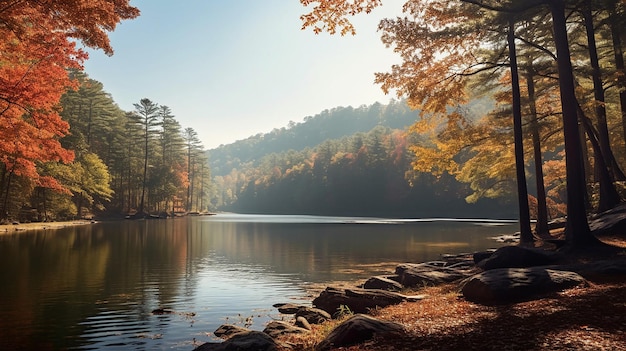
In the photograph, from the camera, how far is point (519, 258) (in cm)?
1151

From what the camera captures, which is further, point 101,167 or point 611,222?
point 101,167

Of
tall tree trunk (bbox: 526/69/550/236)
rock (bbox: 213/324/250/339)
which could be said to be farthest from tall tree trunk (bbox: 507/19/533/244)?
rock (bbox: 213/324/250/339)

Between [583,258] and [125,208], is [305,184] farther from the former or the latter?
[583,258]

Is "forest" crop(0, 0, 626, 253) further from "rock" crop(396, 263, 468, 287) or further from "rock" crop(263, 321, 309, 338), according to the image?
"rock" crop(263, 321, 309, 338)

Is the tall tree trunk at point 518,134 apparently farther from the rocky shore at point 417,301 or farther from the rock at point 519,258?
the rock at point 519,258

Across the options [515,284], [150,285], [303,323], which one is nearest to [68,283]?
[150,285]

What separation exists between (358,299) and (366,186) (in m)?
101

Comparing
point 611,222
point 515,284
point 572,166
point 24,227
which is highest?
point 572,166

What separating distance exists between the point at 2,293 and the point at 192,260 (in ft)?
31.4

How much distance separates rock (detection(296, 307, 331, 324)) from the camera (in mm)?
9656

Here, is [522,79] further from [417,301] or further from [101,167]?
[101,167]

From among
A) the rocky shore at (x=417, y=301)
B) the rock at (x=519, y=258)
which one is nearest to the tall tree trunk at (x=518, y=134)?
the rocky shore at (x=417, y=301)

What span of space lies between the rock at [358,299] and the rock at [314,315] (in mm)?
420

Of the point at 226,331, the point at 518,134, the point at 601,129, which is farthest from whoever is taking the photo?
the point at 601,129
